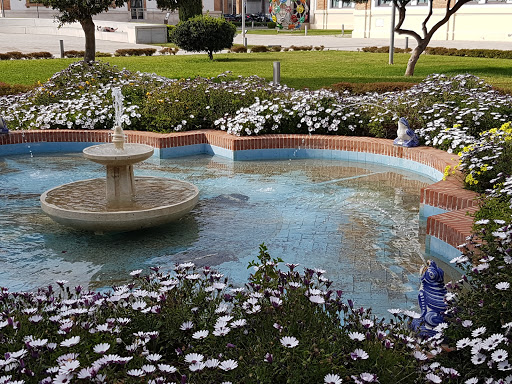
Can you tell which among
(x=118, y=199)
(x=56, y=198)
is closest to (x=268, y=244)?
(x=118, y=199)

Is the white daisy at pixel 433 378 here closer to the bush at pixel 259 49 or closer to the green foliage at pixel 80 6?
the green foliage at pixel 80 6

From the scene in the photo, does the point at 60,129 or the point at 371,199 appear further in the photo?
the point at 60,129

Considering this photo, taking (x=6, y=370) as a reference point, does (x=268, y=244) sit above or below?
below

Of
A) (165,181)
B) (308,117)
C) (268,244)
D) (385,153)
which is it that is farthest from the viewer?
(308,117)

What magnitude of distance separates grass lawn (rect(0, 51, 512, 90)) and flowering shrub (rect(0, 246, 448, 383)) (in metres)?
12.1

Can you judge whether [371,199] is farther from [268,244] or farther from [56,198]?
[56,198]

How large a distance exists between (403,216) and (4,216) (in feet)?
13.4

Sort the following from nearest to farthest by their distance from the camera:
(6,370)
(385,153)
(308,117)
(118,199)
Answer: (6,370), (118,199), (385,153), (308,117)

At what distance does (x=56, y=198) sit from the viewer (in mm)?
6355

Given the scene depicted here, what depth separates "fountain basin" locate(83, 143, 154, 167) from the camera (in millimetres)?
5980

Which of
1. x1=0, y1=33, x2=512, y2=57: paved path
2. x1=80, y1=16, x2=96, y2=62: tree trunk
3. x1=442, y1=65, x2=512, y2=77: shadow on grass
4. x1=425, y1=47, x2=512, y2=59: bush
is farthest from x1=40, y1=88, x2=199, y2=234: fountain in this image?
x1=0, y1=33, x2=512, y2=57: paved path

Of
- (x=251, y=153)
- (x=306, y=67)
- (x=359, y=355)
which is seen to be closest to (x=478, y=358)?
(x=359, y=355)

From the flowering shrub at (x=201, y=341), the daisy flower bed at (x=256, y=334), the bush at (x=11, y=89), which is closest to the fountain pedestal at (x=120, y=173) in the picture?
the daisy flower bed at (x=256, y=334)

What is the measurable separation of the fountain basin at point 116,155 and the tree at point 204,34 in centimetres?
1816
